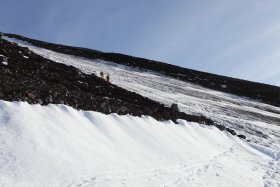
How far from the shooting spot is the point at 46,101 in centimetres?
1192

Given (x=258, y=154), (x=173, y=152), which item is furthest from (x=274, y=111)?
(x=173, y=152)

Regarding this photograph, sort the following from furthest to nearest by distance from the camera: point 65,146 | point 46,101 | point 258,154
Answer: point 258,154, point 46,101, point 65,146

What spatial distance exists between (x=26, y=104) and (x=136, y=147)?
3519mm

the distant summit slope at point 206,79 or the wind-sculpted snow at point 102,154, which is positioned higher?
the distant summit slope at point 206,79

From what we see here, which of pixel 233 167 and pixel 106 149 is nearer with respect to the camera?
pixel 106 149

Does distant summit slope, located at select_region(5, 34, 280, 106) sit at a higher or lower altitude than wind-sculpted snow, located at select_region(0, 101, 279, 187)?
higher

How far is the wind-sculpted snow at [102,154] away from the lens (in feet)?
26.9

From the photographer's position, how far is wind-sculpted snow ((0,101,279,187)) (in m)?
8.20

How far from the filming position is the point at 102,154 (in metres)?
10.1

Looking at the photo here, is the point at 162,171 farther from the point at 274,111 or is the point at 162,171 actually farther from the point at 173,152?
the point at 274,111

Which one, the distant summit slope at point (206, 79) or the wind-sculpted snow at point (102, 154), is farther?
the distant summit slope at point (206, 79)

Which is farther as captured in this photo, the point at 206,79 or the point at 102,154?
the point at 206,79

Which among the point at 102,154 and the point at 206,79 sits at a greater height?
the point at 206,79

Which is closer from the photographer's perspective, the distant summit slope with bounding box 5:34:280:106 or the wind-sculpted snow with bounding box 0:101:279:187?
the wind-sculpted snow with bounding box 0:101:279:187
